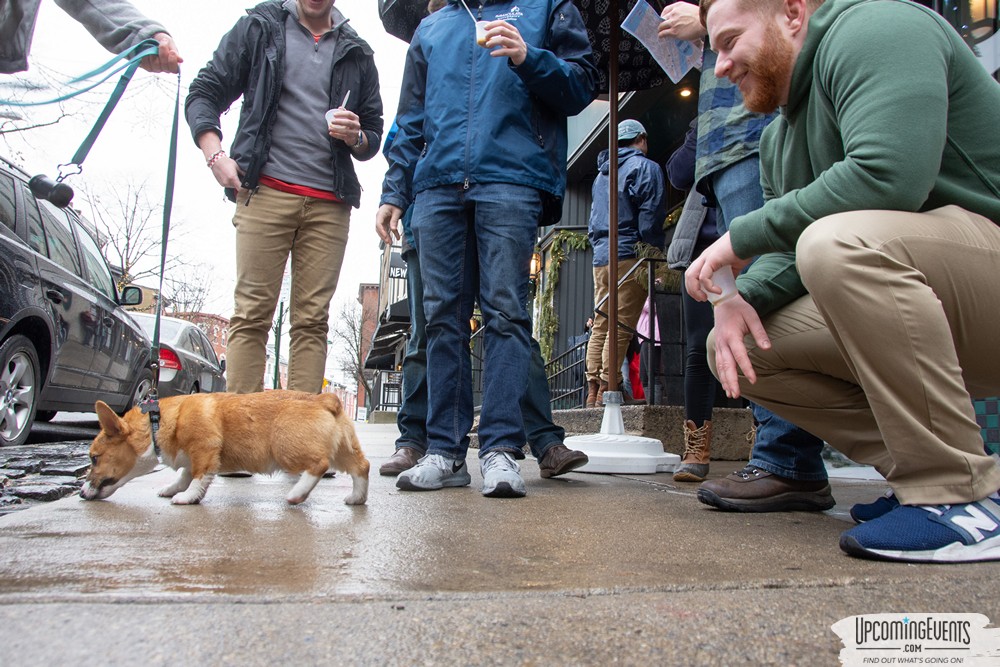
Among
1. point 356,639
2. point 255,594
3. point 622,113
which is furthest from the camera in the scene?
point 622,113

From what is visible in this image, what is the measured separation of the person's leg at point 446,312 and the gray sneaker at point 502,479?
0.30 meters

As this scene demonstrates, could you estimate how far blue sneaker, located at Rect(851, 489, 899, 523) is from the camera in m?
1.97

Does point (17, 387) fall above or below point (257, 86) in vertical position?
below

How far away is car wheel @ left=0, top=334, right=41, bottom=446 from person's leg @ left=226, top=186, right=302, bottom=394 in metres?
2.37

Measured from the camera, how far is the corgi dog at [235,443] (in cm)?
246

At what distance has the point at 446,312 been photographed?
304 cm

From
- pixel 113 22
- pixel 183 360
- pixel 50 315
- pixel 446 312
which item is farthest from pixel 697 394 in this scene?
pixel 183 360

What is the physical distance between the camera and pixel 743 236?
5.86 feet

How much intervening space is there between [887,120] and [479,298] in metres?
1.84

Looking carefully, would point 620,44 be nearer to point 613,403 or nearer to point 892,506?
point 613,403

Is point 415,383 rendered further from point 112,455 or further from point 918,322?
point 918,322

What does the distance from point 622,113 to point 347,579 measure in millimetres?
8576

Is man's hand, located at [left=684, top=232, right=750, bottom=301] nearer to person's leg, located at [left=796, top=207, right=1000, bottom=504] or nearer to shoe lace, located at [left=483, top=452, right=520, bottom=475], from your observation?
person's leg, located at [left=796, top=207, right=1000, bottom=504]

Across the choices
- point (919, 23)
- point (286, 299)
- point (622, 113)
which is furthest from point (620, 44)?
point (622, 113)
